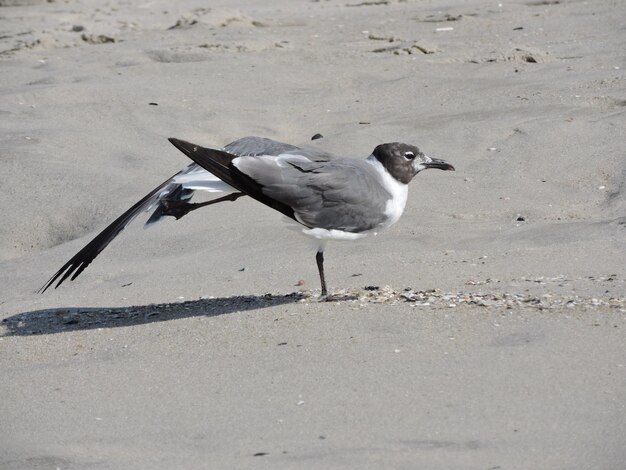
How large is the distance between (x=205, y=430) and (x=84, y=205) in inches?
166

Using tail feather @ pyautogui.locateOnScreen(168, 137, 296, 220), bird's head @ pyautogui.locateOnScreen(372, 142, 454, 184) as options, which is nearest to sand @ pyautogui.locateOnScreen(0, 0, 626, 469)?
bird's head @ pyautogui.locateOnScreen(372, 142, 454, 184)

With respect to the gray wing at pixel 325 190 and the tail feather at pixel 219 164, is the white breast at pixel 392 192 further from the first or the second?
the tail feather at pixel 219 164

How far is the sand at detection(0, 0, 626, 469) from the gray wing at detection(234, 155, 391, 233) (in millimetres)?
434

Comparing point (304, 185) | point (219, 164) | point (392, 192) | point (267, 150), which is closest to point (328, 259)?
point (392, 192)

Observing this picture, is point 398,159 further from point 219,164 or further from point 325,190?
point 219,164

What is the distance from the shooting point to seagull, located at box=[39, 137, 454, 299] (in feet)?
18.4

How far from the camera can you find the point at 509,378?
455 cm

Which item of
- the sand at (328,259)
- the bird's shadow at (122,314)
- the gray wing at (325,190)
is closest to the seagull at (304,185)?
the gray wing at (325,190)

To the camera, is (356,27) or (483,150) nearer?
(483,150)

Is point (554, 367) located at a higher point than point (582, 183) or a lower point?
higher

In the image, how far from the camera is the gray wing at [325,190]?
5.68m

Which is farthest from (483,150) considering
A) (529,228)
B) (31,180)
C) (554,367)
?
(554,367)

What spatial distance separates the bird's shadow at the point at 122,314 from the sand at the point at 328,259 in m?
0.02

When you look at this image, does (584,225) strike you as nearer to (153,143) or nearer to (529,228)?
(529,228)
